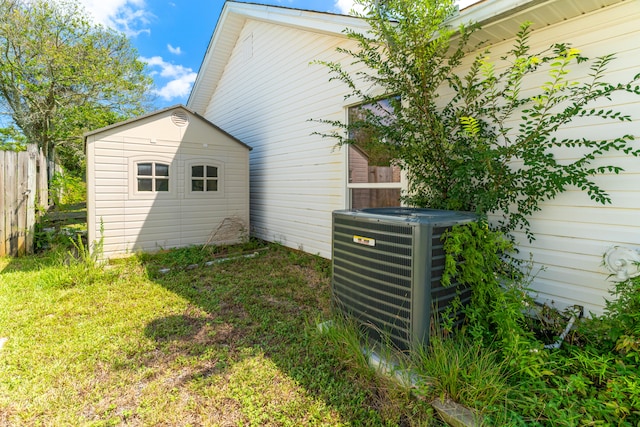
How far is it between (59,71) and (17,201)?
10.7 metres

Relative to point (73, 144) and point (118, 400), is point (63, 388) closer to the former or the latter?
point (118, 400)

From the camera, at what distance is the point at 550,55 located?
2709 mm

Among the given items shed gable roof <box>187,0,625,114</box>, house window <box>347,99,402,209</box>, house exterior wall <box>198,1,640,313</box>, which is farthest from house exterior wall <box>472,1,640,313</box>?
house window <box>347,99,402,209</box>

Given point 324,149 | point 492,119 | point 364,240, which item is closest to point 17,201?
point 324,149

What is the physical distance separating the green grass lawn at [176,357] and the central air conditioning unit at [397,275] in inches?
13.6

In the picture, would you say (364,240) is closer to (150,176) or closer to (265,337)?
(265,337)

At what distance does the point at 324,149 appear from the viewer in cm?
532

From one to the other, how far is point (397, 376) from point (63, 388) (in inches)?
89.3

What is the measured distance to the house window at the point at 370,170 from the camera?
4082 mm

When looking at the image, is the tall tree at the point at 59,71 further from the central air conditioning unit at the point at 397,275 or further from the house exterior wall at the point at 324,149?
the central air conditioning unit at the point at 397,275

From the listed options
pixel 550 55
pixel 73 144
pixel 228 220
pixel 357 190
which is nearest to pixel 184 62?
pixel 73 144

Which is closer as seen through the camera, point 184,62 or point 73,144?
point 73,144

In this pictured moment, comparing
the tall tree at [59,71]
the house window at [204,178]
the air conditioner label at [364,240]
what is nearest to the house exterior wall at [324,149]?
the house window at [204,178]

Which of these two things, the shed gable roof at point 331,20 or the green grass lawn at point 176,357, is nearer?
the green grass lawn at point 176,357
